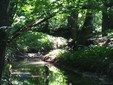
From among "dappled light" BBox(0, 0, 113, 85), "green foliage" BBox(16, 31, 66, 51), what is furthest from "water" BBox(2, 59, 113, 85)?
"green foliage" BBox(16, 31, 66, 51)

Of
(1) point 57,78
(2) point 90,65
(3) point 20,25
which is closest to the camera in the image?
(3) point 20,25

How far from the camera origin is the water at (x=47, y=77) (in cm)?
1255

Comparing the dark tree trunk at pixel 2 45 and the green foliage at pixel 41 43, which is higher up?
the dark tree trunk at pixel 2 45

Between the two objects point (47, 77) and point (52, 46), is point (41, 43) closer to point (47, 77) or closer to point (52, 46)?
point (52, 46)

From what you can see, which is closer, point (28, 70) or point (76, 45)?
point (28, 70)

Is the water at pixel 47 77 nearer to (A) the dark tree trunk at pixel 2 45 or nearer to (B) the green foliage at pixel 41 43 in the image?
(B) the green foliage at pixel 41 43

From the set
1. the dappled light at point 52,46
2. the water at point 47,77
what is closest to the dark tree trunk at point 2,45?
the dappled light at point 52,46

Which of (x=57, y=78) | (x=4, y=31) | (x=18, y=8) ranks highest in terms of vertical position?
(x=18, y=8)

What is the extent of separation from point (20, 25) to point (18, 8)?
470 mm

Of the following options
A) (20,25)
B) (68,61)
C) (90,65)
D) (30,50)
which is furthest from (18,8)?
(30,50)

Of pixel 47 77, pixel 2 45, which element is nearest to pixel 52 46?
pixel 47 77

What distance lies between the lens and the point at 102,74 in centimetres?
1393

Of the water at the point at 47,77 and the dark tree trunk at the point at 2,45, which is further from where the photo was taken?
the water at the point at 47,77

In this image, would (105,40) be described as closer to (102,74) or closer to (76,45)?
(76,45)
